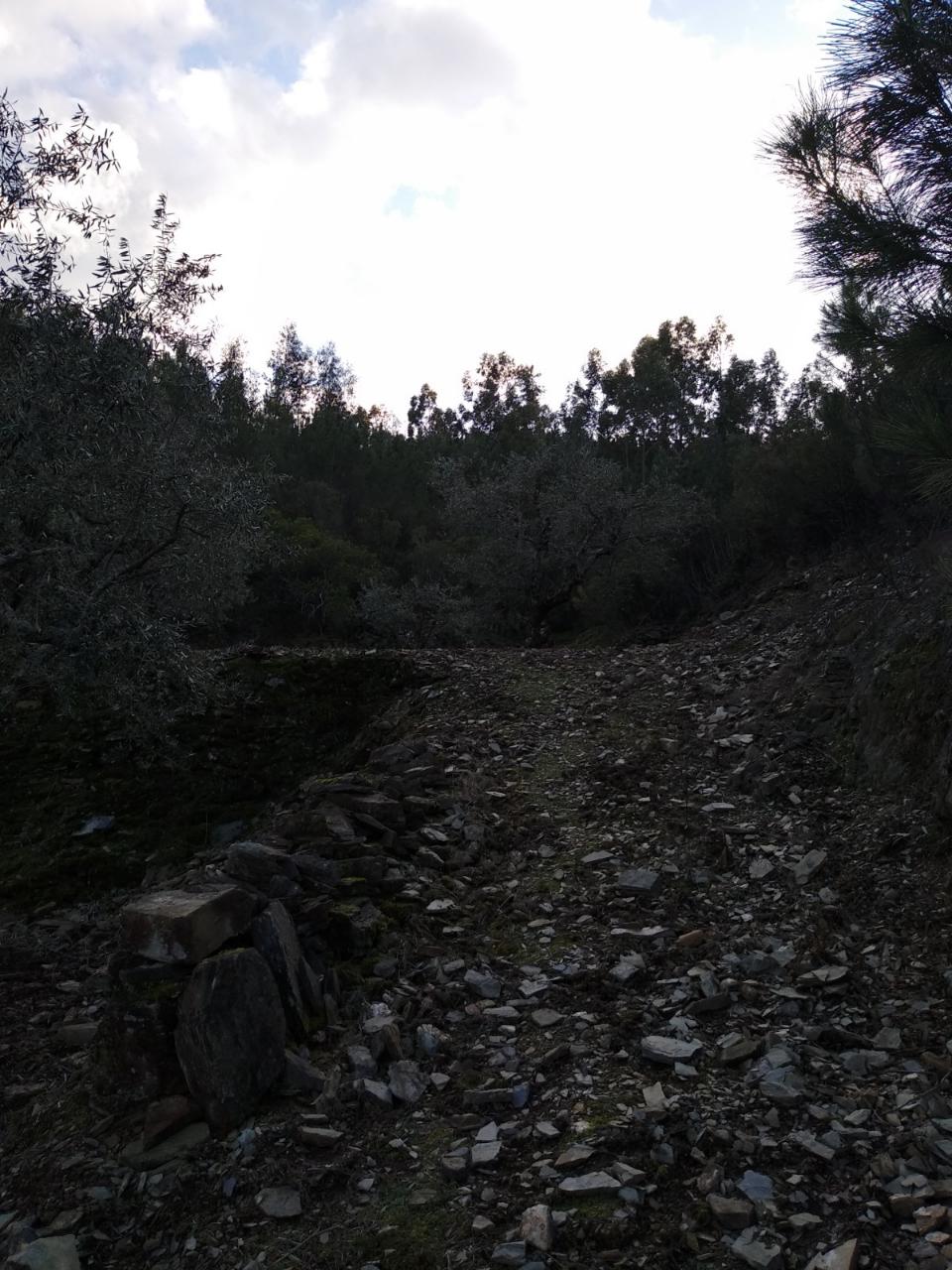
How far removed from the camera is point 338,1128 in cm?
420

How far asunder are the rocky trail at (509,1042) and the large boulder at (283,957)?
0.01 m

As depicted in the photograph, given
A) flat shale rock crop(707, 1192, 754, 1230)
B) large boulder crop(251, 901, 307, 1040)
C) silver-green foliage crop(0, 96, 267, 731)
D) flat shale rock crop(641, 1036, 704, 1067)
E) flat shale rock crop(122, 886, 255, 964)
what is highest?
silver-green foliage crop(0, 96, 267, 731)

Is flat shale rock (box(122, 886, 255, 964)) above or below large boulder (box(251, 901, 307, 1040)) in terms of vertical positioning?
above

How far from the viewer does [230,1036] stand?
4.43m

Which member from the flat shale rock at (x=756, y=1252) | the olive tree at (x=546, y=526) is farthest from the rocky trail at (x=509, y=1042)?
the olive tree at (x=546, y=526)

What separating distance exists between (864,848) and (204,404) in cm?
642

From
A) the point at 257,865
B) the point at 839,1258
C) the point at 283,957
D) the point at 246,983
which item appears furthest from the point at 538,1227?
the point at 257,865

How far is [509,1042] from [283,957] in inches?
53.3

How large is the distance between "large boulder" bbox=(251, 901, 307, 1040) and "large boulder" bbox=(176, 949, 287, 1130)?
7.3 inches

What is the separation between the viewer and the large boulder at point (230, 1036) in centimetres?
432

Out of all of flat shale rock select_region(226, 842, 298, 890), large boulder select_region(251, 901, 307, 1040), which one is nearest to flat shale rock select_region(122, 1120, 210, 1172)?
large boulder select_region(251, 901, 307, 1040)

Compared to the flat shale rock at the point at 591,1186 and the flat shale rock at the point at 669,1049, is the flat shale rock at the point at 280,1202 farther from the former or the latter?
the flat shale rock at the point at 669,1049

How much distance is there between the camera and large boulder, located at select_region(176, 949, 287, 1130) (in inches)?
170

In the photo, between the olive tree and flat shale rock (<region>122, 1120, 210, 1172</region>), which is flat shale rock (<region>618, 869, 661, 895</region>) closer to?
flat shale rock (<region>122, 1120, 210, 1172</region>)
